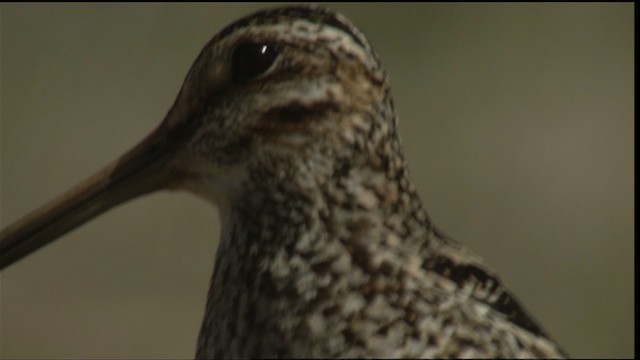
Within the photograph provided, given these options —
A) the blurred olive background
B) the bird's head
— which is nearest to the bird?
the bird's head

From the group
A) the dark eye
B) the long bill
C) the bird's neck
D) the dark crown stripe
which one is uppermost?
the dark crown stripe

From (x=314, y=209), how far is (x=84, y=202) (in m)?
0.48

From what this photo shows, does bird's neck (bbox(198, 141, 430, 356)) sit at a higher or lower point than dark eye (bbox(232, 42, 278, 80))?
lower

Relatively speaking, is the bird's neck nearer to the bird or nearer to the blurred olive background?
the bird

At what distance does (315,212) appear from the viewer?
381 centimetres

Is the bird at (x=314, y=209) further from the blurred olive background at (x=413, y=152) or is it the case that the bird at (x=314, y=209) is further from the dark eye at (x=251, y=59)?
the blurred olive background at (x=413, y=152)

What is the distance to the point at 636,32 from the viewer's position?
9.39 metres

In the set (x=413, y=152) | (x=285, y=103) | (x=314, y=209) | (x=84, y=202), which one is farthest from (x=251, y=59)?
(x=413, y=152)

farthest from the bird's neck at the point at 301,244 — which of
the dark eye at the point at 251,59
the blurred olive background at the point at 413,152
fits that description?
the blurred olive background at the point at 413,152

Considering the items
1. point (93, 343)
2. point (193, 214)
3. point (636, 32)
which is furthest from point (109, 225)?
point (636, 32)

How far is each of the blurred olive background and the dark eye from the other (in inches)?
157

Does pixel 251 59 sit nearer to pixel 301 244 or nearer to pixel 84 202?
pixel 301 244

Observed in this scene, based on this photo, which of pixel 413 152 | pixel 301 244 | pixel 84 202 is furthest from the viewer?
pixel 413 152

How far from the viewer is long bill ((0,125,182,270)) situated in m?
4.01
